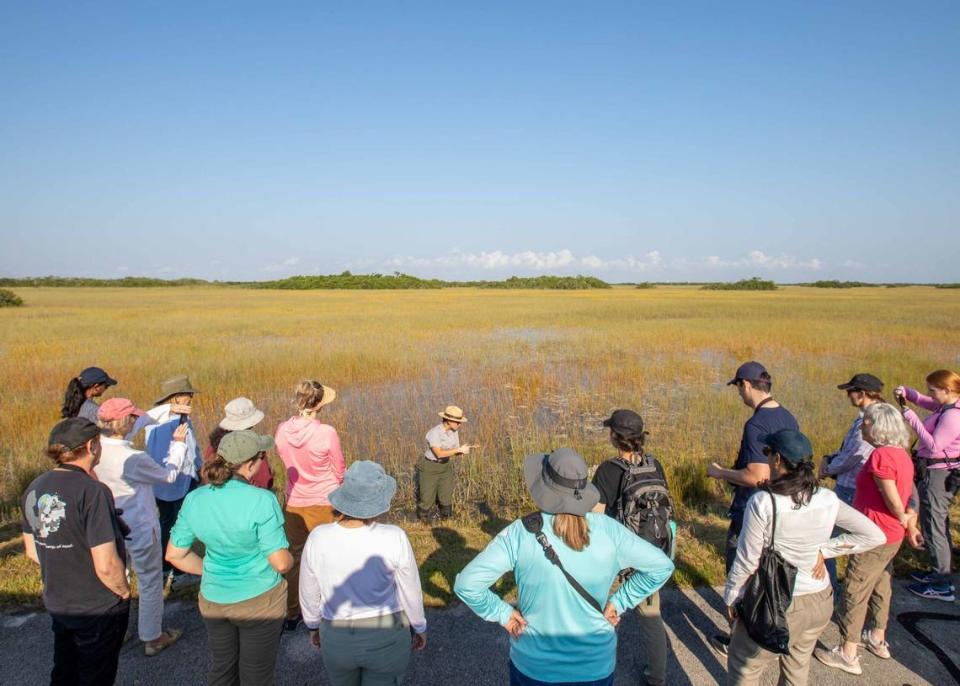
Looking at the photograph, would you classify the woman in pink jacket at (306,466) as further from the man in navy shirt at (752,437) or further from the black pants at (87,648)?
the man in navy shirt at (752,437)

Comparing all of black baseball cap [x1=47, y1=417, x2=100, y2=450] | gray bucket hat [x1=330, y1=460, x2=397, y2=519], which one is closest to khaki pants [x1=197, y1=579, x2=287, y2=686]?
gray bucket hat [x1=330, y1=460, x2=397, y2=519]

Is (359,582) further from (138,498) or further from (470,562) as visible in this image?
(138,498)

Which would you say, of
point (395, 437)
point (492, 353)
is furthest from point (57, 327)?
point (395, 437)

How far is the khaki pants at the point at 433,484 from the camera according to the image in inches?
235

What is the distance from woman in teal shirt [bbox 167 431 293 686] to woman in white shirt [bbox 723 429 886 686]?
237 cm

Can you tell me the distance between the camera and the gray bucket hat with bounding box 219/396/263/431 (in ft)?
12.2

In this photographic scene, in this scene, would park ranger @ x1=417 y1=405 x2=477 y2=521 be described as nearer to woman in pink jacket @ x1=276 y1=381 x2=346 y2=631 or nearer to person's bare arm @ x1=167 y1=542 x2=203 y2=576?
Result: woman in pink jacket @ x1=276 y1=381 x2=346 y2=631

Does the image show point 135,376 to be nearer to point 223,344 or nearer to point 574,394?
point 223,344

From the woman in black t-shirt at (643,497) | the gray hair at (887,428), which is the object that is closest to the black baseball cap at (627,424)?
the woman in black t-shirt at (643,497)

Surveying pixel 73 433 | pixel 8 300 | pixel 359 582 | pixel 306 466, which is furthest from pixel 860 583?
pixel 8 300

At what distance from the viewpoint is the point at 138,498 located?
11.0 ft

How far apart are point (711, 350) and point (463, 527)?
1496 centimetres

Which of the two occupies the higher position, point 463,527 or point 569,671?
point 569,671

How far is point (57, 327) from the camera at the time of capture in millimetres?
22219
